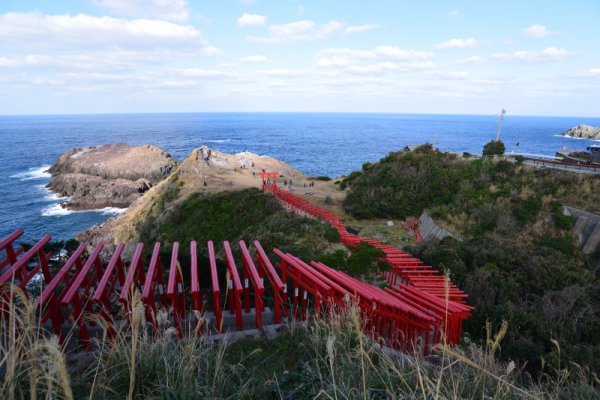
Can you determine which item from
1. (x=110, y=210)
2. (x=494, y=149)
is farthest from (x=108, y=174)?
(x=494, y=149)

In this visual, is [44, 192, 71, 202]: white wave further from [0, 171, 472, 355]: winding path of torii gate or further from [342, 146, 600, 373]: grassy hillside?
[0, 171, 472, 355]: winding path of torii gate

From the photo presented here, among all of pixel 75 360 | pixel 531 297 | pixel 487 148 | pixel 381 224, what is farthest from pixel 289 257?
pixel 487 148

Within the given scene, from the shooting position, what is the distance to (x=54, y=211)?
141 ft

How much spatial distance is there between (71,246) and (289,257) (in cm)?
1134

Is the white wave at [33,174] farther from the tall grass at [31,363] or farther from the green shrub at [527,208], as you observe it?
the tall grass at [31,363]

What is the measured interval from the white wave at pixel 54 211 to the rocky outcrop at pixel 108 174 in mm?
894

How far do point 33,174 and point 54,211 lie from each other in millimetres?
28839

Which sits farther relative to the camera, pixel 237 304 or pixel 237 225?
pixel 237 225

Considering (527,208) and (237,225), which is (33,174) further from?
(527,208)

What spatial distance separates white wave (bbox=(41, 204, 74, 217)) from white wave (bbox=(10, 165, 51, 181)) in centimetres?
2142

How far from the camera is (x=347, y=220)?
70.3 ft

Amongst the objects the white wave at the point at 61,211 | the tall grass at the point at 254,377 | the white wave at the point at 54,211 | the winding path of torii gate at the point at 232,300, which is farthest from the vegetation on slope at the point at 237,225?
the white wave at the point at 54,211

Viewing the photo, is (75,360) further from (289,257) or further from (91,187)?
(91,187)

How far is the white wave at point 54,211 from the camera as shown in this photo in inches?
1644
